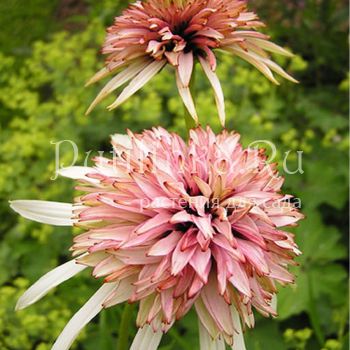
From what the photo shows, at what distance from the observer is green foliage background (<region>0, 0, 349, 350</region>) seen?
1161 mm

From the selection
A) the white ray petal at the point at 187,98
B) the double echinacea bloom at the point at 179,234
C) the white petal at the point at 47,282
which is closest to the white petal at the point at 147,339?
the double echinacea bloom at the point at 179,234

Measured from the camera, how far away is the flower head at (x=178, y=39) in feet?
2.81

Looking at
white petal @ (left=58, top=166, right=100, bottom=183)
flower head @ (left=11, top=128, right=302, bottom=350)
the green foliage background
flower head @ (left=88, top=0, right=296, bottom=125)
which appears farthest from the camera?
the green foliage background

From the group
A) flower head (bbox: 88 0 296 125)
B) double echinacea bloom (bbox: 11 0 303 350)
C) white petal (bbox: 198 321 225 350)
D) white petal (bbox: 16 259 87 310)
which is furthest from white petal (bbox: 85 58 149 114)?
white petal (bbox: 198 321 225 350)

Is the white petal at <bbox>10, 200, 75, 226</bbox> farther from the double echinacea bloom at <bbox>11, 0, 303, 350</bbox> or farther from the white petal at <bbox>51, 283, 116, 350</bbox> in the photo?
the white petal at <bbox>51, 283, 116, 350</bbox>

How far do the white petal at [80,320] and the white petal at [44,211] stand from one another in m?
0.11

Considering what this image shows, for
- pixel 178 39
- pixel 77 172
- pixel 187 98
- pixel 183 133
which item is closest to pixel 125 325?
pixel 77 172

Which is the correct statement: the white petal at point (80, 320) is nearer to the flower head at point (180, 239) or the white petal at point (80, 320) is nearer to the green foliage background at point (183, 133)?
the flower head at point (180, 239)

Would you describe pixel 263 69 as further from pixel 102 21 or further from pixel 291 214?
pixel 102 21

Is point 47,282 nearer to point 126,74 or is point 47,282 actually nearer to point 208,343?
point 208,343

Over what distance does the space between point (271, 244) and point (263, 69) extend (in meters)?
0.30

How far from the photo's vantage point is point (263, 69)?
866mm

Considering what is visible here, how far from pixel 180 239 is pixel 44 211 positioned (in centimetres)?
19

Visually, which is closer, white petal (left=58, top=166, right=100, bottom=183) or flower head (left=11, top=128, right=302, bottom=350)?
flower head (left=11, top=128, right=302, bottom=350)
